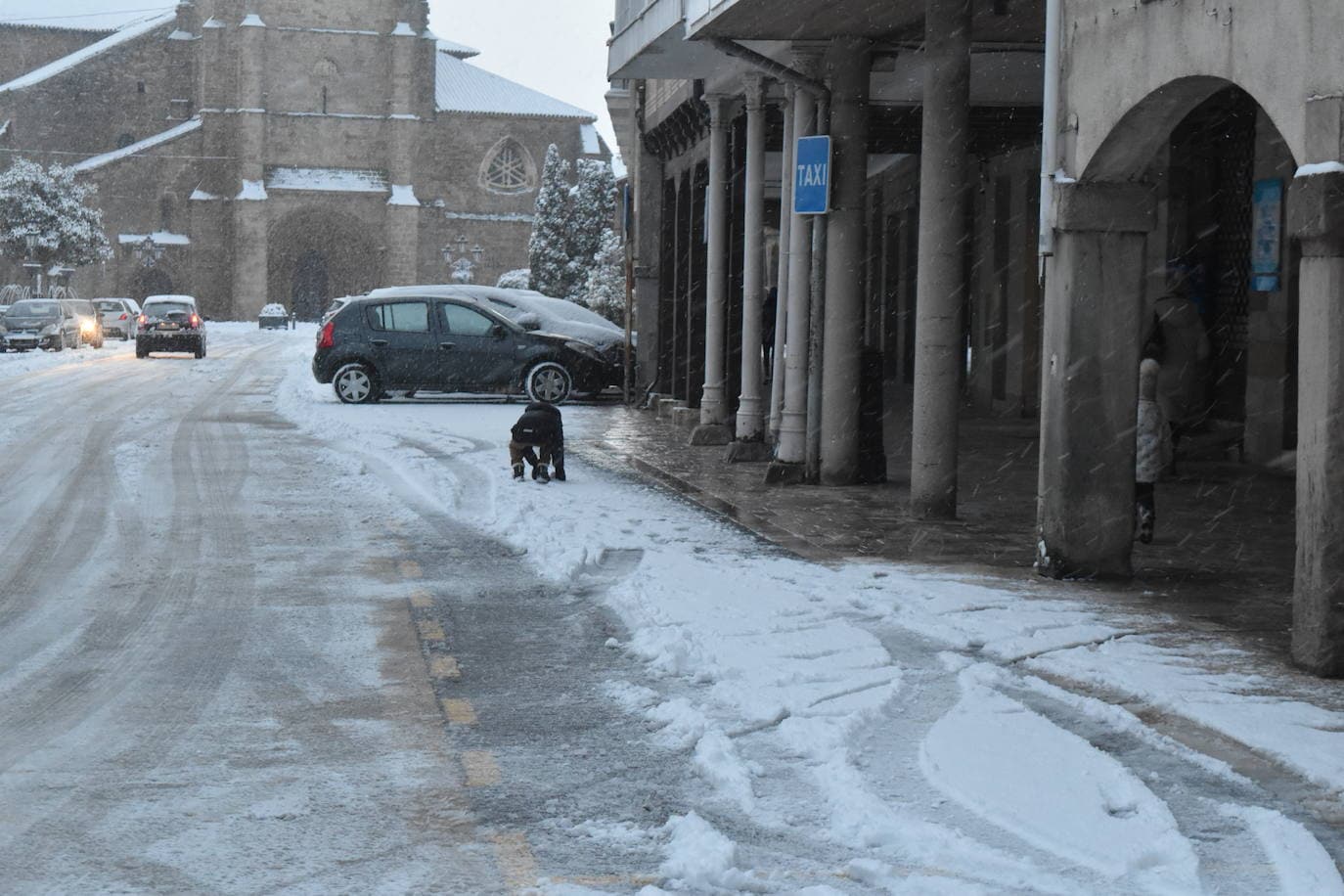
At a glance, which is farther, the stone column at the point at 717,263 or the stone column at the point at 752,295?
the stone column at the point at 717,263

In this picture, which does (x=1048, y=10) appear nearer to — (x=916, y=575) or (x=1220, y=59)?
(x=1220, y=59)

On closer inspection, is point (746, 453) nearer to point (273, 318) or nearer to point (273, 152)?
point (273, 318)

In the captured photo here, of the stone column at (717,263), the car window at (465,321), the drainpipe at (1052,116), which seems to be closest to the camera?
the drainpipe at (1052,116)

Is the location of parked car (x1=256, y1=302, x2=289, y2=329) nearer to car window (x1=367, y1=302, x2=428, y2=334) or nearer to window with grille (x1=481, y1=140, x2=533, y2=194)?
window with grille (x1=481, y1=140, x2=533, y2=194)

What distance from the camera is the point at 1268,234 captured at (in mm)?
16875

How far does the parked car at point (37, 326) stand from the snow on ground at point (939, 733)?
38.1 metres

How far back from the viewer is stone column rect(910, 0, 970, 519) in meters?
12.1

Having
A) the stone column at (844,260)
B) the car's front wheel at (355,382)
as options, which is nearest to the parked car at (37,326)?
the car's front wheel at (355,382)

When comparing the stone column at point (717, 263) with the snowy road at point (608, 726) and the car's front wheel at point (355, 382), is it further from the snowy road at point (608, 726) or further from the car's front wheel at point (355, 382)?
the snowy road at point (608, 726)

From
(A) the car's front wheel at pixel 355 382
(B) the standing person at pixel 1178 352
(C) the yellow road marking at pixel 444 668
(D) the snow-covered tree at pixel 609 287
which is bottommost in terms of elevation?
(C) the yellow road marking at pixel 444 668

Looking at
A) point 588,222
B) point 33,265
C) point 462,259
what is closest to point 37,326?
point 588,222

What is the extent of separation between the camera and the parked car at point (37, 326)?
45.6 m

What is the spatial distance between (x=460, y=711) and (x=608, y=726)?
0.59 m

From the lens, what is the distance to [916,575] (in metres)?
9.76
